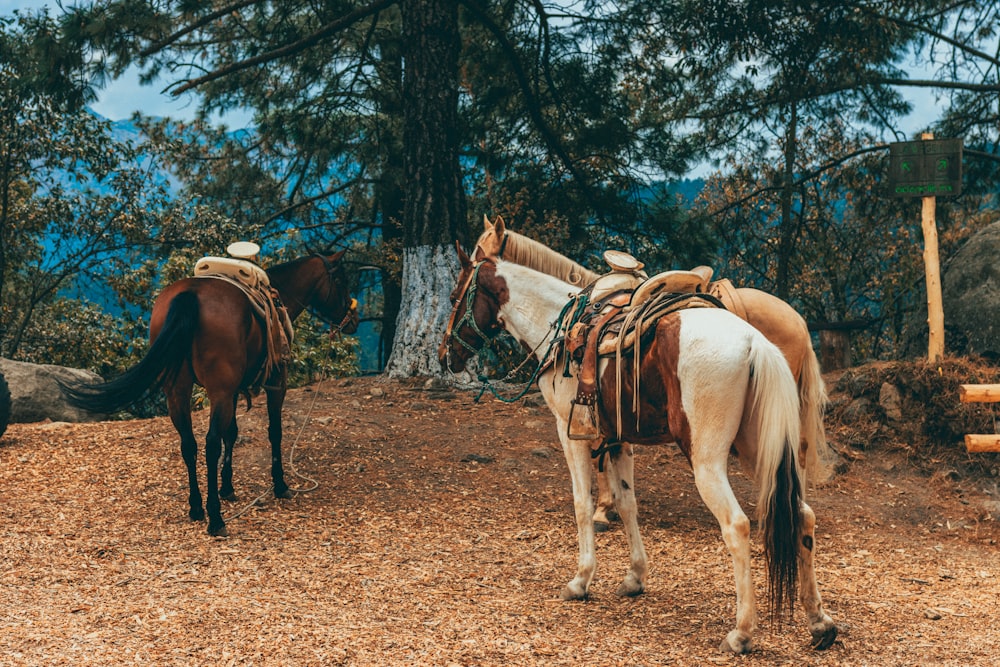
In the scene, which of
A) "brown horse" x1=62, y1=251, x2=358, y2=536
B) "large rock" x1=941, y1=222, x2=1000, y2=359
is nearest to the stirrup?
"brown horse" x1=62, y1=251, x2=358, y2=536

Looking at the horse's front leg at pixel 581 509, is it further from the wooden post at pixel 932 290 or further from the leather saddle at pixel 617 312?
the wooden post at pixel 932 290

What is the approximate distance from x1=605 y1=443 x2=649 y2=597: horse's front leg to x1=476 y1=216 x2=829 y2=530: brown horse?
888 mm

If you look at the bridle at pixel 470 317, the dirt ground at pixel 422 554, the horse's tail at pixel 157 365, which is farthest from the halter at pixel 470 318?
the horse's tail at pixel 157 365

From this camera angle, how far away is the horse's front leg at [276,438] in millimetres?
6172

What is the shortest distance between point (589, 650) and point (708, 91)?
26.6ft

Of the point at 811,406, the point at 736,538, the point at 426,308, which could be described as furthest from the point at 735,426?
the point at 426,308

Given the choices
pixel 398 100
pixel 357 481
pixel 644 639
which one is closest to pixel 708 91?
pixel 398 100

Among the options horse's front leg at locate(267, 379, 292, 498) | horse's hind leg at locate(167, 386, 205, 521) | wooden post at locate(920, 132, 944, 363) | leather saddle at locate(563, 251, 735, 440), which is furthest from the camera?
wooden post at locate(920, 132, 944, 363)

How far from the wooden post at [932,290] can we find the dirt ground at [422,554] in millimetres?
1015

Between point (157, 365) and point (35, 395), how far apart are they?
4.76 m

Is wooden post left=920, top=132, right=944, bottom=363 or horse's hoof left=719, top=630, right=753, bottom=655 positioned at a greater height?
wooden post left=920, top=132, right=944, bottom=363

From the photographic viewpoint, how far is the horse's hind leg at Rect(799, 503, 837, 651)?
3766 millimetres

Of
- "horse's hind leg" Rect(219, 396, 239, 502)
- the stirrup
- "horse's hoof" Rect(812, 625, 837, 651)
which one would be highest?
the stirrup

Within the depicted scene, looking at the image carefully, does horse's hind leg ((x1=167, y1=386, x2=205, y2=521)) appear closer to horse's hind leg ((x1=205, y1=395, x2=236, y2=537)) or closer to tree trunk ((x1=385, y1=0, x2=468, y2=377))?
horse's hind leg ((x1=205, y1=395, x2=236, y2=537))
